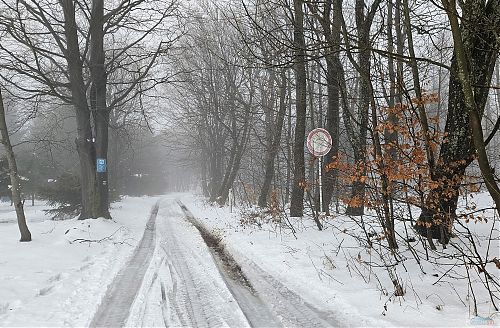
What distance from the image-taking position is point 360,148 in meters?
7.30

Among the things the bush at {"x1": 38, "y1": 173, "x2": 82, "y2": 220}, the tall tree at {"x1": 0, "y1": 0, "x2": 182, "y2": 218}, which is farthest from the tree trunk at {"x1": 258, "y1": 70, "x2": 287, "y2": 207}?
the bush at {"x1": 38, "y1": 173, "x2": 82, "y2": 220}

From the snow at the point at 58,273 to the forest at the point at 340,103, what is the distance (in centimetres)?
164

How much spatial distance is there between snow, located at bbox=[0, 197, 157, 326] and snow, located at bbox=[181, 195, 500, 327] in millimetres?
3040

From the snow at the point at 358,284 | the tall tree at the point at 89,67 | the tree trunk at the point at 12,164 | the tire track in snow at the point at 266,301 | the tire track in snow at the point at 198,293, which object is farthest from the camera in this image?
the tall tree at the point at 89,67

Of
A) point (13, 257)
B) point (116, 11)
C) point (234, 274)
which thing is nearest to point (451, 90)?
point (234, 274)

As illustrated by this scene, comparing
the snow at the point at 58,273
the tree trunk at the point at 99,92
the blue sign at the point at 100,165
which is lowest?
the snow at the point at 58,273

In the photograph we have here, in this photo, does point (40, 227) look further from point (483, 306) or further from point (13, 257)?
point (483, 306)

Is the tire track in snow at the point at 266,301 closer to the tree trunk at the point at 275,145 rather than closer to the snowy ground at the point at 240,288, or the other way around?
the snowy ground at the point at 240,288

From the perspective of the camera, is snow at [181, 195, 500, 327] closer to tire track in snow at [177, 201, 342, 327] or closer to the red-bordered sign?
tire track in snow at [177, 201, 342, 327]

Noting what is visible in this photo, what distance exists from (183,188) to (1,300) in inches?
3755

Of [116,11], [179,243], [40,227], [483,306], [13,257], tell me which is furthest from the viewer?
[116,11]

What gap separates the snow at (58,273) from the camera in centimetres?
543

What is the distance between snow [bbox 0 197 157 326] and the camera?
5.43 m

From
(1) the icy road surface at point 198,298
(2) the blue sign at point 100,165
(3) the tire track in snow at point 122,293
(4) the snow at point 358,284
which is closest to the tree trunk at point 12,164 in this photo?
(3) the tire track in snow at point 122,293
